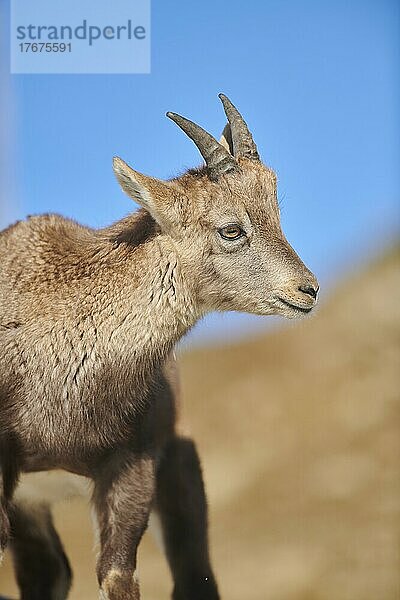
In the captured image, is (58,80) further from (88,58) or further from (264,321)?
(264,321)

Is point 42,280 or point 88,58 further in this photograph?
point 88,58

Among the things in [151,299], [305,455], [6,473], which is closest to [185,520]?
[305,455]

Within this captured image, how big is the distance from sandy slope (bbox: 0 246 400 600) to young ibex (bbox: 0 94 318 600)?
4.71 feet

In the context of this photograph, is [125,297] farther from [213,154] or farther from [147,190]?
[213,154]

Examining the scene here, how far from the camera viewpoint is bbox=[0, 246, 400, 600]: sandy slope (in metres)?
6.46

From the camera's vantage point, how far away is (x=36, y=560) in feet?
18.6

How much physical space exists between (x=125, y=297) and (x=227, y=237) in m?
0.53

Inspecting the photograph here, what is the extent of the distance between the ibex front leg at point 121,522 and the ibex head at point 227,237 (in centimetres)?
93

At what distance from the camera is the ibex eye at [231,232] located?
15.1 feet

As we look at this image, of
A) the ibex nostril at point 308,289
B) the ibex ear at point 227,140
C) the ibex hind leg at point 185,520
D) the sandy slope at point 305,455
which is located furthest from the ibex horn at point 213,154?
the sandy slope at point 305,455

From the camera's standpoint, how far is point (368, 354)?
678 centimetres

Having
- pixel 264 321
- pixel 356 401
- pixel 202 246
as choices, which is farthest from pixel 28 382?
pixel 356 401

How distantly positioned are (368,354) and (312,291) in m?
2.36

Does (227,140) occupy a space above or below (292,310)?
above
